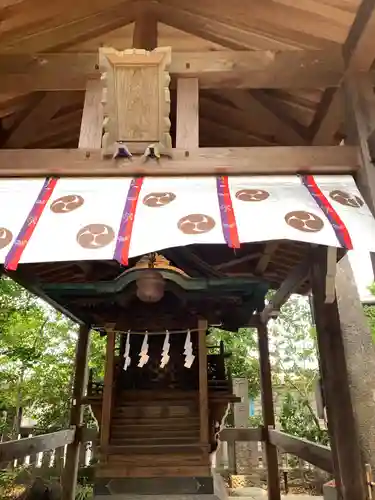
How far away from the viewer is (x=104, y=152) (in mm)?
2953

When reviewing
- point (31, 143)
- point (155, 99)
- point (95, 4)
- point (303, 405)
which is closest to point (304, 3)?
point (155, 99)

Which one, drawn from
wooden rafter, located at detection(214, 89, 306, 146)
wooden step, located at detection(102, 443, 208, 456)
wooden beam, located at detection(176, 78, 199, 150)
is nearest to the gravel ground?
wooden step, located at detection(102, 443, 208, 456)

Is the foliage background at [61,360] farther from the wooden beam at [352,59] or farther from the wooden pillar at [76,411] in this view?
the wooden beam at [352,59]

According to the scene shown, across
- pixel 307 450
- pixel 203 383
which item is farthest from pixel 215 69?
pixel 307 450

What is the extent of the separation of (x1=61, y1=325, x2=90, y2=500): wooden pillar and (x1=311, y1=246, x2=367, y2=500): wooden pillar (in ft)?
12.6

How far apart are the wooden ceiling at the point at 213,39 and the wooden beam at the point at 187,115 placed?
0.48 m

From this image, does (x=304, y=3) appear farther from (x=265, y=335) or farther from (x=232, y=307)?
(x=265, y=335)

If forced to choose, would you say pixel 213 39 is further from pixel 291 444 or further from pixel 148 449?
pixel 291 444

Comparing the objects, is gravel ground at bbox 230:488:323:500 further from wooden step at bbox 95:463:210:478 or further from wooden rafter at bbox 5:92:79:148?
wooden rafter at bbox 5:92:79:148

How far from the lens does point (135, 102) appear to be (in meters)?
2.98

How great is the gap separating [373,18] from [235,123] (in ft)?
6.25

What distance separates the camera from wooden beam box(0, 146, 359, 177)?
294cm

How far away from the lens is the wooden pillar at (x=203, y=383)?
404cm

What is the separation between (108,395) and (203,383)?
3.34 feet
